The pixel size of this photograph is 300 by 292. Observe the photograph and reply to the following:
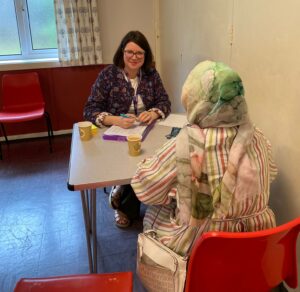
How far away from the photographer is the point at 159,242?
116 centimetres

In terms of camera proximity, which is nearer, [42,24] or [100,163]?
[100,163]

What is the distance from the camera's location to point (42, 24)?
3.74 meters

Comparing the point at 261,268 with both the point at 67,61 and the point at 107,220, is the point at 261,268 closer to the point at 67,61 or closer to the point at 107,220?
the point at 107,220

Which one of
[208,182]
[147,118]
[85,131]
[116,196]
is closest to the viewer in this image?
[208,182]

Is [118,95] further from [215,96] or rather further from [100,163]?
[215,96]

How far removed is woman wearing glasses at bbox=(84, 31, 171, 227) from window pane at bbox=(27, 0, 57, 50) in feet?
6.79

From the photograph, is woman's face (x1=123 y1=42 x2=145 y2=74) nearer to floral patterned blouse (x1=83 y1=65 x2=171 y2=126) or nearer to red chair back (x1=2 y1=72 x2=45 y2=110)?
floral patterned blouse (x1=83 y1=65 x2=171 y2=126)

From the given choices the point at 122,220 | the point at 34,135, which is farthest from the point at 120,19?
the point at 122,220

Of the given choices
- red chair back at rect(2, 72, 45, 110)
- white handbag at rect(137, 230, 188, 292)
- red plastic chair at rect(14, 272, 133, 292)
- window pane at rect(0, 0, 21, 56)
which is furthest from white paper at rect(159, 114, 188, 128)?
window pane at rect(0, 0, 21, 56)

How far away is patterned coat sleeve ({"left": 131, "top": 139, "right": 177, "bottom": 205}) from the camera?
3.62 ft

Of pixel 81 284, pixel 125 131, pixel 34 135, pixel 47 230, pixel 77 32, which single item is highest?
pixel 77 32

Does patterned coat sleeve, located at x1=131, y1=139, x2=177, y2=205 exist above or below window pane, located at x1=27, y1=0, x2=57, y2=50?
below

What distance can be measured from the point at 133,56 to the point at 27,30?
2294mm

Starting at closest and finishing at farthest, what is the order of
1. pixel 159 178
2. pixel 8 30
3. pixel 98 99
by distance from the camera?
1. pixel 159 178
2. pixel 98 99
3. pixel 8 30
